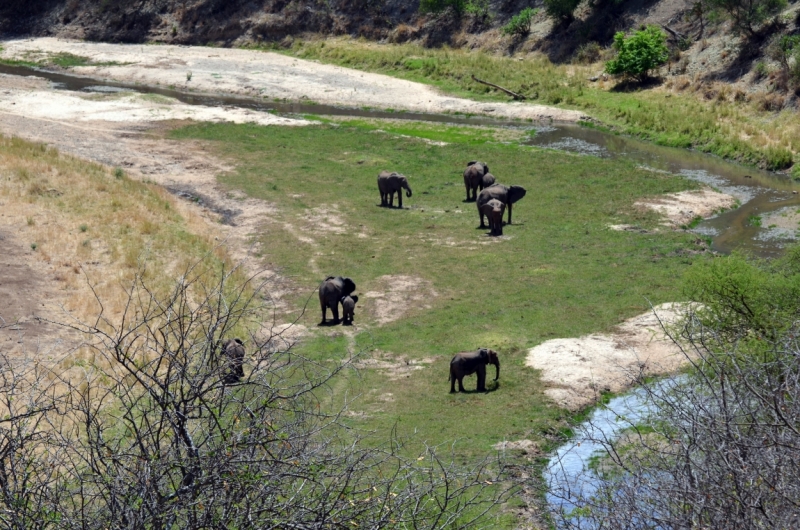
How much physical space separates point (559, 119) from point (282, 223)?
2233cm

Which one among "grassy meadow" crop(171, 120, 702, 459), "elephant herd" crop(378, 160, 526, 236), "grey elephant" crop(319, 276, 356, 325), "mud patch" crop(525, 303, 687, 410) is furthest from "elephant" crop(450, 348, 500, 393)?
"elephant herd" crop(378, 160, 526, 236)

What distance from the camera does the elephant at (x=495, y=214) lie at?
30.8 meters

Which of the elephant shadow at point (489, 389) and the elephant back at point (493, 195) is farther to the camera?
the elephant back at point (493, 195)

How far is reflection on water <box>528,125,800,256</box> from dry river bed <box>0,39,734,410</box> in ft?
3.64

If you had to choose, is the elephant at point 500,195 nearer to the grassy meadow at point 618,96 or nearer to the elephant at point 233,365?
the grassy meadow at point 618,96

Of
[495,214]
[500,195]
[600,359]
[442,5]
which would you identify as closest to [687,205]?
[500,195]

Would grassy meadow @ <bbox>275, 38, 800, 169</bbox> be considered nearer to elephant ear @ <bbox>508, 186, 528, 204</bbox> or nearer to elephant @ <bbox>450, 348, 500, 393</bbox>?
elephant ear @ <bbox>508, 186, 528, 204</bbox>

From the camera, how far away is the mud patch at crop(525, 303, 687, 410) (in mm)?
20141

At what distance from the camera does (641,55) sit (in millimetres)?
53469

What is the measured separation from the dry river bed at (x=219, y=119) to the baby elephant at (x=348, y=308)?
2.50ft

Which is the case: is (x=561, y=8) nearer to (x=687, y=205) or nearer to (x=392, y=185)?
(x=687, y=205)

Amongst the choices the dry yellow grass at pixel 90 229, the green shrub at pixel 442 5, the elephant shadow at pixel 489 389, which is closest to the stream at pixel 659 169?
the elephant shadow at pixel 489 389

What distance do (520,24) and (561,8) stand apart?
3.54 meters

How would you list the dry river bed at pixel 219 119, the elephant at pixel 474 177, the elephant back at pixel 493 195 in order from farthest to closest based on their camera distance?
the elephant at pixel 474 177 < the elephant back at pixel 493 195 < the dry river bed at pixel 219 119
